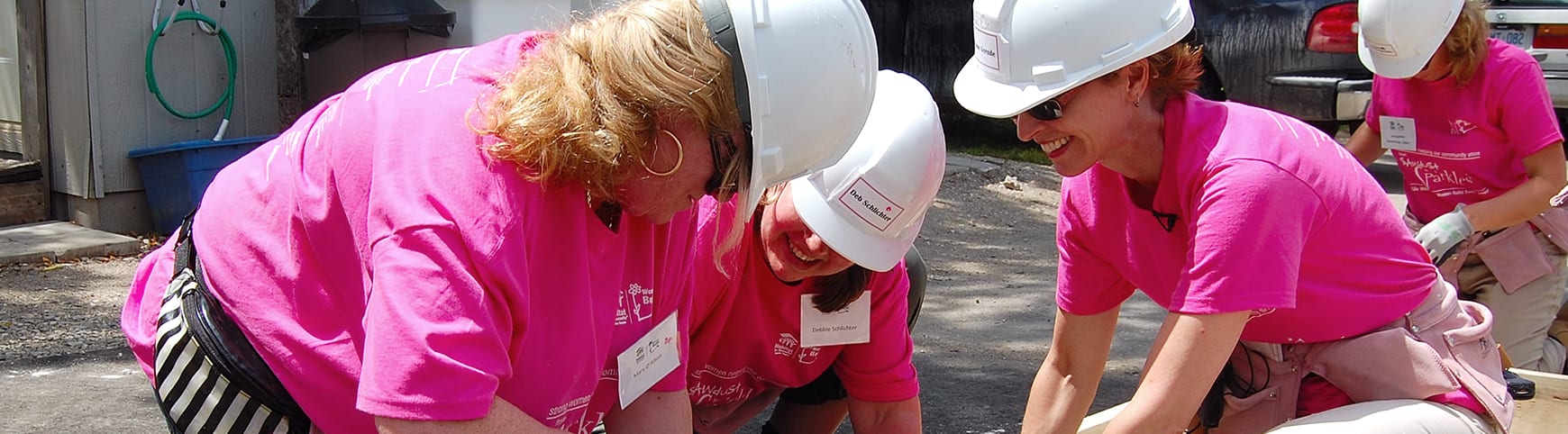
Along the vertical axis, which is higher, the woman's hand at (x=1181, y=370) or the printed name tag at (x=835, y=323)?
the woman's hand at (x=1181, y=370)

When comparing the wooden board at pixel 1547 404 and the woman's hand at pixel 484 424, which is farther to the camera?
the wooden board at pixel 1547 404

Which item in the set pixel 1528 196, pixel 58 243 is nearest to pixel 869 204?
pixel 1528 196

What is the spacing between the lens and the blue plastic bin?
574 cm

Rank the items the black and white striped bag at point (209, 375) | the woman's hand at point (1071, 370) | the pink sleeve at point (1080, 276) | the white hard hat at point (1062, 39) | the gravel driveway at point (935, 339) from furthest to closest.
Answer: the gravel driveway at point (935, 339) → the woman's hand at point (1071, 370) → the pink sleeve at point (1080, 276) → the white hard hat at point (1062, 39) → the black and white striped bag at point (209, 375)

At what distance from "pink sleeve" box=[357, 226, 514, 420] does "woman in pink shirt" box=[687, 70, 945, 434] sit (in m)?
1.03

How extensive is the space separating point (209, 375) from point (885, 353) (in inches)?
55.6

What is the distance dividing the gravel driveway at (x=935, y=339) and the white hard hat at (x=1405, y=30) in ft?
4.08

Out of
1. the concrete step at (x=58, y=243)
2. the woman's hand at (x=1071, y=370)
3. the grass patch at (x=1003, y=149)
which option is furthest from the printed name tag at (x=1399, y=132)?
the grass patch at (x=1003, y=149)

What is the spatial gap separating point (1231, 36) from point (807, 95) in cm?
673

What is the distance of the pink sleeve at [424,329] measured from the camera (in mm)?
1532

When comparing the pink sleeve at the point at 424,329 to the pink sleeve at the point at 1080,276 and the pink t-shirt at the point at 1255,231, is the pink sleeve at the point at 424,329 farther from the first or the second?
the pink sleeve at the point at 1080,276

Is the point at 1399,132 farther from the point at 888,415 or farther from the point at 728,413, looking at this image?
the point at 728,413

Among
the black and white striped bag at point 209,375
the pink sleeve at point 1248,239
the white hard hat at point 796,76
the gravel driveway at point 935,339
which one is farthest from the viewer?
the gravel driveway at point 935,339

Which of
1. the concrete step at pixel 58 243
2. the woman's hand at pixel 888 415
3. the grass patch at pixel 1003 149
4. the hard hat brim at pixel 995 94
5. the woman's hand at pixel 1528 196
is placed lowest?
the grass patch at pixel 1003 149
